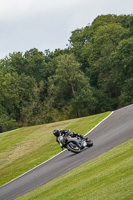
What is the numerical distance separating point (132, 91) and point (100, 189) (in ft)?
215

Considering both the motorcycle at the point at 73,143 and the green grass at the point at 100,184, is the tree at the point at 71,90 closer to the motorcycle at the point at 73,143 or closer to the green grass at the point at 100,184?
the motorcycle at the point at 73,143

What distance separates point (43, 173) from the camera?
2133 cm

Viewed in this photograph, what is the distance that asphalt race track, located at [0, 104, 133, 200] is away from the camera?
19109 mm

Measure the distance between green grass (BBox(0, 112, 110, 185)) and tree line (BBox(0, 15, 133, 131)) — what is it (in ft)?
128

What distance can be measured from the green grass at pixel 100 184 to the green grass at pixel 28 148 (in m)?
10.3

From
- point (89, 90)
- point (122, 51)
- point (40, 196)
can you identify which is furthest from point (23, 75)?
point (40, 196)

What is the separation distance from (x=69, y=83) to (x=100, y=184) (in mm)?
72707

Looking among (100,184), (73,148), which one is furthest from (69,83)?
(100,184)

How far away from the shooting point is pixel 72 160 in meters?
21.2

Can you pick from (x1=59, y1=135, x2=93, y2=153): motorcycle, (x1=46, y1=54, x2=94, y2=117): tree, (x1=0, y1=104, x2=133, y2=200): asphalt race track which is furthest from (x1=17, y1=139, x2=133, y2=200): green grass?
(x1=46, y1=54, x2=94, y2=117): tree

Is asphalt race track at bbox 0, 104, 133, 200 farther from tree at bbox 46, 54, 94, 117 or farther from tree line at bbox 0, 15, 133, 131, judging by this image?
tree at bbox 46, 54, 94, 117

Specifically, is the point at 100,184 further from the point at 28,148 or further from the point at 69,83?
the point at 69,83

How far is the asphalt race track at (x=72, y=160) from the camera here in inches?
752

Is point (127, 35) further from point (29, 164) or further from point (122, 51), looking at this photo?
point (29, 164)
